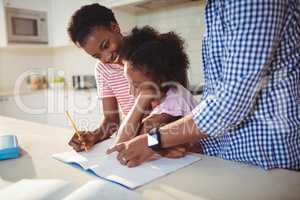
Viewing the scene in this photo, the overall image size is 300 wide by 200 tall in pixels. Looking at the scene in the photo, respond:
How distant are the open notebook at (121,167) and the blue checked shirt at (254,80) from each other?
0.13m

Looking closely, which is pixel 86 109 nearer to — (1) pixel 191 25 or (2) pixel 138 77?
(1) pixel 191 25

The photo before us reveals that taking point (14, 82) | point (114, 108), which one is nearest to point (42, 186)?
point (114, 108)

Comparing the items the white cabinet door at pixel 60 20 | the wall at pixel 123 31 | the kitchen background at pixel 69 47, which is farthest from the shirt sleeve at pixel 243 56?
the white cabinet door at pixel 60 20

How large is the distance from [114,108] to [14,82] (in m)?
2.43

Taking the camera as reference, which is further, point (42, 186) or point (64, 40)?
point (64, 40)

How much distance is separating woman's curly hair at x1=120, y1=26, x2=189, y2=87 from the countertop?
0.36 m

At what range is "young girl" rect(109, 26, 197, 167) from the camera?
938 millimetres

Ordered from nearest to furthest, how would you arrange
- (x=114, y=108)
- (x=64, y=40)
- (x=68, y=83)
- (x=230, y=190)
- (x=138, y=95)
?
(x=230, y=190) < (x=138, y=95) < (x=114, y=108) < (x=64, y=40) < (x=68, y=83)

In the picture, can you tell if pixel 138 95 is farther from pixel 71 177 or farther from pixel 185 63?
pixel 71 177

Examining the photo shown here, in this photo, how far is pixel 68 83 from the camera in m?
3.58

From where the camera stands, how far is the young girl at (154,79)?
0.94 m

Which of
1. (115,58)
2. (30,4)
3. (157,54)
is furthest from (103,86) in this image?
(30,4)

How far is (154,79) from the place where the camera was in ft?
3.25

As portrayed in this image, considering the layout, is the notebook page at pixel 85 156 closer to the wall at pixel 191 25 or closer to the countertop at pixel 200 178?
the countertop at pixel 200 178
